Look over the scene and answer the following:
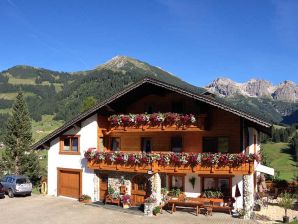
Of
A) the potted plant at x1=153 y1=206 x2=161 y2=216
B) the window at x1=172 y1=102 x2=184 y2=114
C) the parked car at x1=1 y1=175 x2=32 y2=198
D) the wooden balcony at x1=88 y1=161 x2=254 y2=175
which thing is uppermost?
the window at x1=172 y1=102 x2=184 y2=114

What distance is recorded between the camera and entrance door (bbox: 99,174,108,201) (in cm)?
3053

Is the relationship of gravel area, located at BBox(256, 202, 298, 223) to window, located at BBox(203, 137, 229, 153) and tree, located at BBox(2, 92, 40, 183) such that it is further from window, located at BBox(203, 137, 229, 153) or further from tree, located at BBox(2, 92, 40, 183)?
tree, located at BBox(2, 92, 40, 183)

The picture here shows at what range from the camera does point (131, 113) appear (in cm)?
3067

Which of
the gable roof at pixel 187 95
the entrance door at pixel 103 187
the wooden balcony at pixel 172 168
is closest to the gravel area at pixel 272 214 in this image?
the wooden balcony at pixel 172 168

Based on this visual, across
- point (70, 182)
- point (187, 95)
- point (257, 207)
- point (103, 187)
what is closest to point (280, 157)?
point (257, 207)

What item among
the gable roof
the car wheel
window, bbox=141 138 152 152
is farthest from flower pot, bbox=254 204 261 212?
the car wheel

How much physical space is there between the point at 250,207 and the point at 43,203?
16.0 metres

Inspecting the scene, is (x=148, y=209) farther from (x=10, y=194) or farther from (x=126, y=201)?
(x=10, y=194)

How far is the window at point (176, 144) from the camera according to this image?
28.3 meters

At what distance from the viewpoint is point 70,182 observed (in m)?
32.7

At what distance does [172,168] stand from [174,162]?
462 millimetres

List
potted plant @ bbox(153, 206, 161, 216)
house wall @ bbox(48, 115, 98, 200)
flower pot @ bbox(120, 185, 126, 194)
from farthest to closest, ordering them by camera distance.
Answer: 1. house wall @ bbox(48, 115, 98, 200)
2. flower pot @ bbox(120, 185, 126, 194)
3. potted plant @ bbox(153, 206, 161, 216)

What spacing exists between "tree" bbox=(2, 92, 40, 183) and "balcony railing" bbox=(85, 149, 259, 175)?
92.1 feet

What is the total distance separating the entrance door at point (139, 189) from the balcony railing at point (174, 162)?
1477 mm
